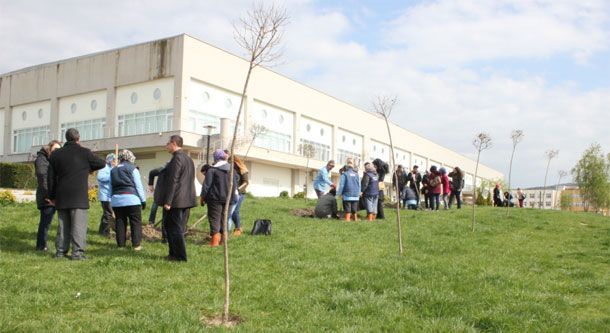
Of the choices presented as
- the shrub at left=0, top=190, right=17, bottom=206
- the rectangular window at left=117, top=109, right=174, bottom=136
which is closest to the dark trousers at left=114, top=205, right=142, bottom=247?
the shrub at left=0, top=190, right=17, bottom=206

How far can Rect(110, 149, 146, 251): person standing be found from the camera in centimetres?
968

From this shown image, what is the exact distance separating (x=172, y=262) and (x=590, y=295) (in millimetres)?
5981

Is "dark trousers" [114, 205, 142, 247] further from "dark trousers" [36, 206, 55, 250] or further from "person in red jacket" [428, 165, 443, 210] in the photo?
"person in red jacket" [428, 165, 443, 210]

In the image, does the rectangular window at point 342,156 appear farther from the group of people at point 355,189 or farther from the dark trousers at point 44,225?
the dark trousers at point 44,225

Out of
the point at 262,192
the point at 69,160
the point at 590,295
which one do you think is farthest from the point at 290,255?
the point at 262,192

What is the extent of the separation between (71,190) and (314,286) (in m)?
4.20

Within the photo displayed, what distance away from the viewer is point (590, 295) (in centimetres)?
755

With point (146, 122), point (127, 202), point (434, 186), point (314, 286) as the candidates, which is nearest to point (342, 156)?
point (146, 122)

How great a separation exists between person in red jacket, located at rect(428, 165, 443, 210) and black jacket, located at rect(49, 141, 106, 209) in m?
14.1

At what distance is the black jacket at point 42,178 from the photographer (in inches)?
377

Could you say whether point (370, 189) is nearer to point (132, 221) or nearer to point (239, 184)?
point (239, 184)

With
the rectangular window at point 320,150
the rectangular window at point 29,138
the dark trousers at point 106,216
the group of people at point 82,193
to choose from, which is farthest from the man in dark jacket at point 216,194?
the rectangular window at point 320,150

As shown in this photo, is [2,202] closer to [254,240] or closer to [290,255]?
[254,240]

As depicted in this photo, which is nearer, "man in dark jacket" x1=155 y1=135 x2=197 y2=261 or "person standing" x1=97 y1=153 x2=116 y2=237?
"man in dark jacket" x1=155 y1=135 x2=197 y2=261
